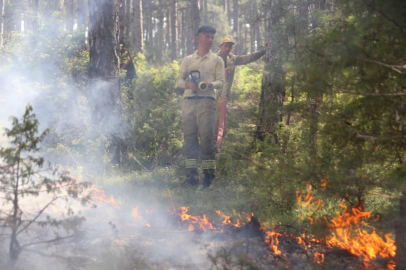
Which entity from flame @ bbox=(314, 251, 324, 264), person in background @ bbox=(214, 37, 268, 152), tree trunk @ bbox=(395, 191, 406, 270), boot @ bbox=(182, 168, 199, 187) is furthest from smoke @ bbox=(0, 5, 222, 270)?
person in background @ bbox=(214, 37, 268, 152)

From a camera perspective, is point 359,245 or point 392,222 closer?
point 392,222

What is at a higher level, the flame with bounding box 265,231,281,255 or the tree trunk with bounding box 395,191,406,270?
the tree trunk with bounding box 395,191,406,270

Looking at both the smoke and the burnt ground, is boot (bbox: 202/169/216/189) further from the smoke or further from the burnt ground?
the burnt ground

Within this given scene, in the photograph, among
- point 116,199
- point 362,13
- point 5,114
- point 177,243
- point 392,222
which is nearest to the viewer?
point 392,222

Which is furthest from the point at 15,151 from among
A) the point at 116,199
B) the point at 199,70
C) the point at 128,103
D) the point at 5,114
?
the point at 5,114

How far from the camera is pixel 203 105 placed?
21.6 feet

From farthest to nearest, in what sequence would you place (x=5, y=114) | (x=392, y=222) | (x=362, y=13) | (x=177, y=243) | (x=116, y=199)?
(x=5, y=114), (x=116, y=199), (x=177, y=243), (x=362, y=13), (x=392, y=222)

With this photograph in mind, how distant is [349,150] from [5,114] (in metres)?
8.61

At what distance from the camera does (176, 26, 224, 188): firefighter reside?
6.57 m

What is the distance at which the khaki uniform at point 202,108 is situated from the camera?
259 inches

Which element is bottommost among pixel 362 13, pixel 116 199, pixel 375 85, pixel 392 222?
pixel 116 199

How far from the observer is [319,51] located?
3.60 meters

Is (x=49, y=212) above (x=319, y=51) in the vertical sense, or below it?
below

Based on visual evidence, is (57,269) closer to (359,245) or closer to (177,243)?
(177,243)
